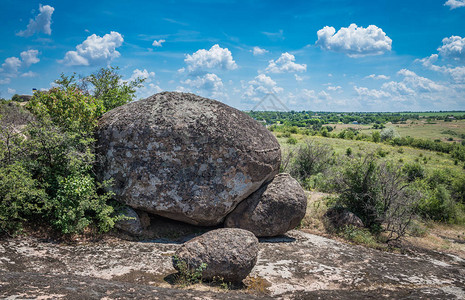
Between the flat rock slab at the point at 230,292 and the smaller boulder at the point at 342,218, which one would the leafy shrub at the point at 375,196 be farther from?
the flat rock slab at the point at 230,292

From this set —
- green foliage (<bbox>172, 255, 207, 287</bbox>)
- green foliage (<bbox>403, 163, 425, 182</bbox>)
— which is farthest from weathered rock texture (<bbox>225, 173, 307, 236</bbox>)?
green foliage (<bbox>403, 163, 425, 182</bbox>)

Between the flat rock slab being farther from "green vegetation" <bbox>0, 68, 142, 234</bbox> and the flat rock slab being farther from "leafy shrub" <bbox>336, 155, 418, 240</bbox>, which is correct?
"leafy shrub" <bbox>336, 155, 418, 240</bbox>

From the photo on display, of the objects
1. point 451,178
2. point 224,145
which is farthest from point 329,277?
point 451,178

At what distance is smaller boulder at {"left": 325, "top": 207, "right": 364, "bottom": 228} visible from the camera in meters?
12.9

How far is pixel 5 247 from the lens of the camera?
25.2 ft

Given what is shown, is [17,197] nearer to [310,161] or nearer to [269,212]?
[269,212]

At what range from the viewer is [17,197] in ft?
27.3

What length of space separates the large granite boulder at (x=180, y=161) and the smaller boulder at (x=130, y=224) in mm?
354

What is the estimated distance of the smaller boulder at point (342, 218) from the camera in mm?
12867

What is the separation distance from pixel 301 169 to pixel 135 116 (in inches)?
680

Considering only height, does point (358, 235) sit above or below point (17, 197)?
below

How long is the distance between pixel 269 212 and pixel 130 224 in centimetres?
502

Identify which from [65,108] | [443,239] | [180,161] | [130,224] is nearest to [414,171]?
[443,239]

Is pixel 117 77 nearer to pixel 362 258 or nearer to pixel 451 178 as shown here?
pixel 362 258
